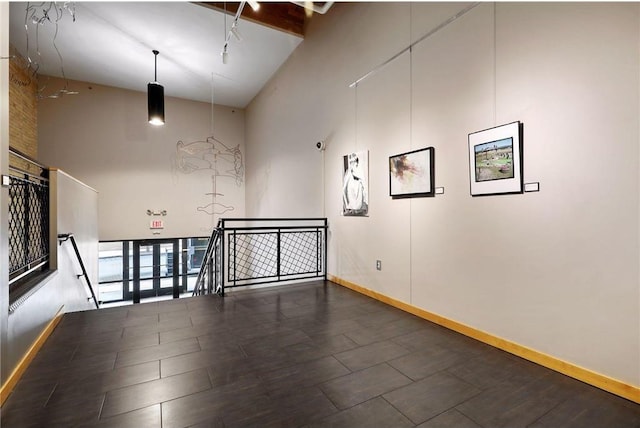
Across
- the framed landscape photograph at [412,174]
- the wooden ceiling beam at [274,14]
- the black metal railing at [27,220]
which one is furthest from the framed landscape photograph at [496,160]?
the wooden ceiling beam at [274,14]

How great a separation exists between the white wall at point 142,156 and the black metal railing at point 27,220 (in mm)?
4880

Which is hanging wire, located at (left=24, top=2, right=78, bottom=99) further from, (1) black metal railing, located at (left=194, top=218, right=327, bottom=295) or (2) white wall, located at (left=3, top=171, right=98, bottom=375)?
(1) black metal railing, located at (left=194, top=218, right=327, bottom=295)

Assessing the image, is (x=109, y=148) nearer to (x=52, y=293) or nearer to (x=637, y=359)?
(x=52, y=293)

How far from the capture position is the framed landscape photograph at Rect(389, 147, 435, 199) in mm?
3016

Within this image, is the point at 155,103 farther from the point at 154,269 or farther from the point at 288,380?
the point at 288,380

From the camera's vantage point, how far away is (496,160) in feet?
7.91

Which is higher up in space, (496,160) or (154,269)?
(496,160)

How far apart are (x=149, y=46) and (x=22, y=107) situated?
9.48 feet

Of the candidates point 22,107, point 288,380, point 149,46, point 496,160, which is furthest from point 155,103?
point 496,160

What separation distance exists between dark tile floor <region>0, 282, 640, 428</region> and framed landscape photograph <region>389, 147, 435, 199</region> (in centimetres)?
137

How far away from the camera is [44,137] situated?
659 centimetres

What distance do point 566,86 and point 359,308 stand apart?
2.69 meters

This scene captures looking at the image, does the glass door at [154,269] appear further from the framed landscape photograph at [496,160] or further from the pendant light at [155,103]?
the framed landscape photograph at [496,160]

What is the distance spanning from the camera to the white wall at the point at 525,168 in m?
1.80
